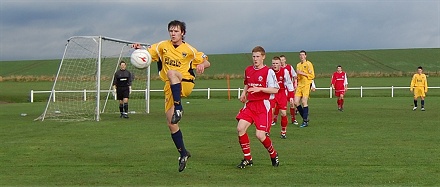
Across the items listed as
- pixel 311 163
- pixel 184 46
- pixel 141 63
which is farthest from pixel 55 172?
pixel 311 163

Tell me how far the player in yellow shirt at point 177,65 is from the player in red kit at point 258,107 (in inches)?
41.8

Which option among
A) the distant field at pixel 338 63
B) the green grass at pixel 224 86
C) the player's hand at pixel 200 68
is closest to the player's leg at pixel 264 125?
the player's hand at pixel 200 68

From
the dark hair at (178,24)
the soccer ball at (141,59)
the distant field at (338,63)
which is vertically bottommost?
the soccer ball at (141,59)

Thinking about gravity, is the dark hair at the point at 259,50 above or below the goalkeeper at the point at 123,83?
above

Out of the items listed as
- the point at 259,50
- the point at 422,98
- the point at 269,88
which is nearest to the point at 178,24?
the point at 259,50

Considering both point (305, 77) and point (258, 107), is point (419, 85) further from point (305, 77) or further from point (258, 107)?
point (258, 107)

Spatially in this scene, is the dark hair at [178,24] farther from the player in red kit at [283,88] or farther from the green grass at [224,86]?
the green grass at [224,86]

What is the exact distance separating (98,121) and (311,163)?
1217cm

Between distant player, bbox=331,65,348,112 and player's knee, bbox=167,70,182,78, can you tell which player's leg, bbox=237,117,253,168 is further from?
distant player, bbox=331,65,348,112

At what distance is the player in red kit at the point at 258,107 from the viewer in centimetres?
1091

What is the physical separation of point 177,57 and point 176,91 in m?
0.59

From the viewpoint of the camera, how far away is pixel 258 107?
36.6 ft

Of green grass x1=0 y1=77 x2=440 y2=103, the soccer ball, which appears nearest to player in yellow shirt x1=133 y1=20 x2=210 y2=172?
the soccer ball

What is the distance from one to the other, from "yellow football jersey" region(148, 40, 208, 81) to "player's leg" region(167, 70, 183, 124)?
134 mm
